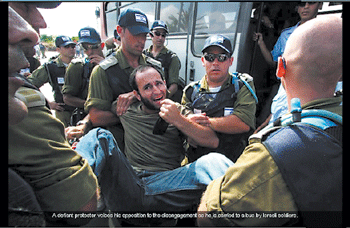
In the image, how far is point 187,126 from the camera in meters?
1.70

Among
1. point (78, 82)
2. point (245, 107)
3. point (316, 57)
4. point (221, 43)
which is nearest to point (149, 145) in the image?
point (245, 107)

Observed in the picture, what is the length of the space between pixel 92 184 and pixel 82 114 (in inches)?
65.5

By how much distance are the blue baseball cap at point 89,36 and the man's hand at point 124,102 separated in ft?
3.23

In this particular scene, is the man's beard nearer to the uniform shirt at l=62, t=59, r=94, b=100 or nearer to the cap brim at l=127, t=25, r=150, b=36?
the cap brim at l=127, t=25, r=150, b=36

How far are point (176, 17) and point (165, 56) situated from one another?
0.50 meters

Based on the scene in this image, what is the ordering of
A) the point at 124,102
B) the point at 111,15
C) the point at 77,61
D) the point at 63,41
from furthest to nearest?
1. the point at 111,15
2. the point at 77,61
3. the point at 63,41
4. the point at 124,102

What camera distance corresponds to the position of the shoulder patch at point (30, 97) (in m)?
0.86

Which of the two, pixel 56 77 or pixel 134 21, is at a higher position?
pixel 134 21

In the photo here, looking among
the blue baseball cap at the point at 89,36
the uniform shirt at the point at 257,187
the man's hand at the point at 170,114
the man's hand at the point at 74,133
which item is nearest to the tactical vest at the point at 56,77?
the blue baseball cap at the point at 89,36

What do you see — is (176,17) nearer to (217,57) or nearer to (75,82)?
(217,57)

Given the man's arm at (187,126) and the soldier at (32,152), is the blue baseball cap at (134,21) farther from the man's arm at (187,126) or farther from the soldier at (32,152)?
the soldier at (32,152)

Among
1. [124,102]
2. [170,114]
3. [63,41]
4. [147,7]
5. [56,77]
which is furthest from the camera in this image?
[56,77]
